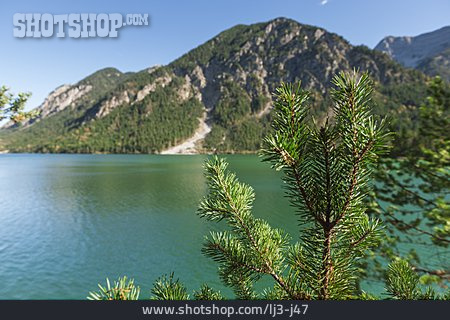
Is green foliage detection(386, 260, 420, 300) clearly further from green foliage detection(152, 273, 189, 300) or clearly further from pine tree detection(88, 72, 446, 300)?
green foliage detection(152, 273, 189, 300)

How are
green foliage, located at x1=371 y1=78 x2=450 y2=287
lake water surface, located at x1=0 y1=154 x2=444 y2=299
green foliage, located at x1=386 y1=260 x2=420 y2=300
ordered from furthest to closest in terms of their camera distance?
lake water surface, located at x1=0 y1=154 x2=444 y2=299, green foliage, located at x1=371 y1=78 x2=450 y2=287, green foliage, located at x1=386 y1=260 x2=420 y2=300

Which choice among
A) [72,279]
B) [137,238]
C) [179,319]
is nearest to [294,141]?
[179,319]

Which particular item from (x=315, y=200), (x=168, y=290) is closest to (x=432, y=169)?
(x=315, y=200)

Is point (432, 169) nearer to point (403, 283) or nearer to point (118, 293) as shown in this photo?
point (403, 283)

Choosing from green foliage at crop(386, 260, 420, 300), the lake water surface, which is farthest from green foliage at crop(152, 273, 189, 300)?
the lake water surface

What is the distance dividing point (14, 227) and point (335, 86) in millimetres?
38906

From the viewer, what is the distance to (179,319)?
1.18 m

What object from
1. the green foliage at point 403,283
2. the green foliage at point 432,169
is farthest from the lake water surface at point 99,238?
the green foliage at point 403,283

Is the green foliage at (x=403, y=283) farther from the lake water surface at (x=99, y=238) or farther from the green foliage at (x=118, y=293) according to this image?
the lake water surface at (x=99, y=238)

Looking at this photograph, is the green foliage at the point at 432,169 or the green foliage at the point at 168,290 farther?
the green foliage at the point at 432,169

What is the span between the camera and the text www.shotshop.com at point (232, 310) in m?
1.17

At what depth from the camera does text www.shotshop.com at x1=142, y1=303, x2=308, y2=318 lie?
117cm

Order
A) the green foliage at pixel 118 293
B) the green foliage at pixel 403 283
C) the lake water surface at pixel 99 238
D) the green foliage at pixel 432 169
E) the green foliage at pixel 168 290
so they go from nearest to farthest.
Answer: the green foliage at pixel 118 293, the green foliage at pixel 168 290, the green foliage at pixel 403 283, the green foliage at pixel 432 169, the lake water surface at pixel 99 238

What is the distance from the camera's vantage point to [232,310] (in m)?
1.16
